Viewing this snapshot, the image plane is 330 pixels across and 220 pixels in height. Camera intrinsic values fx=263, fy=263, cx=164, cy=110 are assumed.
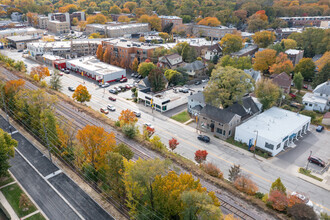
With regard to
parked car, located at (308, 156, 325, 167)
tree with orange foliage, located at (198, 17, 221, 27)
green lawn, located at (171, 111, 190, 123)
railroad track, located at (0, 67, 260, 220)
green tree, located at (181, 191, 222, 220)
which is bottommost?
green lawn, located at (171, 111, 190, 123)

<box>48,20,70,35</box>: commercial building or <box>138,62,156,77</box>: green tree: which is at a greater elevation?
<box>48,20,70,35</box>: commercial building

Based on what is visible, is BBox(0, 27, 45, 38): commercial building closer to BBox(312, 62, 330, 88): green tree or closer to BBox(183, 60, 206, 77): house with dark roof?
BBox(183, 60, 206, 77): house with dark roof

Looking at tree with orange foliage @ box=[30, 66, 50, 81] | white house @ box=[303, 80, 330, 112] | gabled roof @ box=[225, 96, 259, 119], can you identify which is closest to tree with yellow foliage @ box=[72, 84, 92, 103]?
tree with orange foliage @ box=[30, 66, 50, 81]

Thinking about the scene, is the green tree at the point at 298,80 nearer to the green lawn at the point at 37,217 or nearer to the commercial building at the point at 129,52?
the commercial building at the point at 129,52

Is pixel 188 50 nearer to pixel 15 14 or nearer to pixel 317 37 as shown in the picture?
pixel 317 37

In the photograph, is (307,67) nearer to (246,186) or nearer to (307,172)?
(307,172)

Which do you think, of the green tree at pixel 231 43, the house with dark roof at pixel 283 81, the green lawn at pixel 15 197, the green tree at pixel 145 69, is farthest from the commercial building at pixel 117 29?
the green lawn at pixel 15 197
